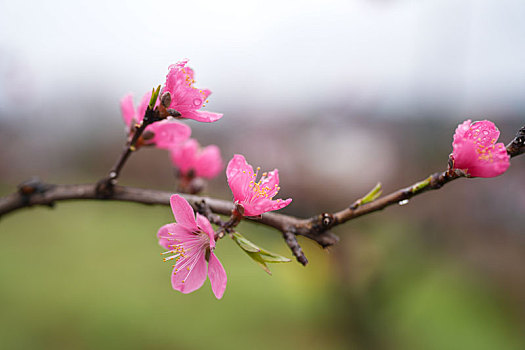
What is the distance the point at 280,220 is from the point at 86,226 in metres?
4.53

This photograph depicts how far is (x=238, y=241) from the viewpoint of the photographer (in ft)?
1.18

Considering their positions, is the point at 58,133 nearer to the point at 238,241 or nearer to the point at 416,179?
the point at 416,179

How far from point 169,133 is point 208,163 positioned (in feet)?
0.44

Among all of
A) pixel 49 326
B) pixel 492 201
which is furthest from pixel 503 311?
pixel 49 326

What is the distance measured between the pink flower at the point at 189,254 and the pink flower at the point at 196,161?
0.19 metres

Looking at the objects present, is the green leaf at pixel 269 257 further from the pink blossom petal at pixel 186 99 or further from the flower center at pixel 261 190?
the pink blossom petal at pixel 186 99

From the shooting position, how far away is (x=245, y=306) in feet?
9.55

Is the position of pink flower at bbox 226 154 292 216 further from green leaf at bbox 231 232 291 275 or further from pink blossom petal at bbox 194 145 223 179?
pink blossom petal at bbox 194 145 223 179

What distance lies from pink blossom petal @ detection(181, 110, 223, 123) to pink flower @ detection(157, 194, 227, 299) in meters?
0.10

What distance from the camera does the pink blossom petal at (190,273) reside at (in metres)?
0.42

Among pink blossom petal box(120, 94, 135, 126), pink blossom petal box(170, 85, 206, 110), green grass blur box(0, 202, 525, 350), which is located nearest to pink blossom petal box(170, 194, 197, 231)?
pink blossom petal box(170, 85, 206, 110)

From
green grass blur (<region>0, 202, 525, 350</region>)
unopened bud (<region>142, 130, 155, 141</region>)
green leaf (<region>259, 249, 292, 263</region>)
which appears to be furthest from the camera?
green grass blur (<region>0, 202, 525, 350</region>)

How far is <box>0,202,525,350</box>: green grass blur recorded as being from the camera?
1962 mm

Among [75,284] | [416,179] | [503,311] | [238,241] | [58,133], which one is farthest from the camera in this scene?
[58,133]
